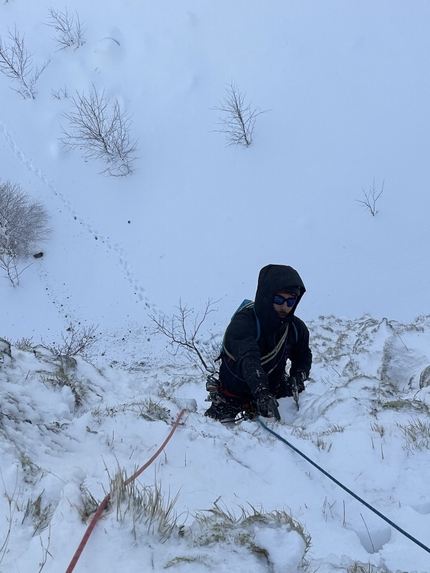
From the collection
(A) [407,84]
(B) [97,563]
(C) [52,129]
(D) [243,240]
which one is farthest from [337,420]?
(C) [52,129]

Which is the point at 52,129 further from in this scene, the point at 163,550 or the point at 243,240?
the point at 163,550

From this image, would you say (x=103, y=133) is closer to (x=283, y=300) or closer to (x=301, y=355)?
(x=301, y=355)

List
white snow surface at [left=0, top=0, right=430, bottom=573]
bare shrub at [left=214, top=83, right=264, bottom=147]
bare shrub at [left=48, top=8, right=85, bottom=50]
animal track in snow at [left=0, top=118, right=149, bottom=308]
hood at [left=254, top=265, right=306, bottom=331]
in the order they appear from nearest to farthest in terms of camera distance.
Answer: white snow surface at [left=0, top=0, right=430, bottom=573] < hood at [left=254, top=265, right=306, bottom=331] < animal track in snow at [left=0, top=118, right=149, bottom=308] < bare shrub at [left=214, top=83, right=264, bottom=147] < bare shrub at [left=48, top=8, right=85, bottom=50]

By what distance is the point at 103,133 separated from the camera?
18.4 meters

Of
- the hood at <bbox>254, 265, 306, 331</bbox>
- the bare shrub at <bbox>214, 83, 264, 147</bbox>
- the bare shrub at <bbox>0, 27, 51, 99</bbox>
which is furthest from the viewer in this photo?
the bare shrub at <bbox>0, 27, 51, 99</bbox>

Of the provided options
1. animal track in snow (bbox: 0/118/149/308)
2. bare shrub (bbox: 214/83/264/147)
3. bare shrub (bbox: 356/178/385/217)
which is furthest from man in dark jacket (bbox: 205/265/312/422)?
bare shrub (bbox: 214/83/264/147)

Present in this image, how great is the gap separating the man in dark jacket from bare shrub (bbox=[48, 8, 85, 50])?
934 inches

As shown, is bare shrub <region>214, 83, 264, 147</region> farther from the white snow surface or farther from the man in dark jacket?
the man in dark jacket

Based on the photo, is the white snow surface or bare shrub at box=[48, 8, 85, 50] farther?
bare shrub at box=[48, 8, 85, 50]

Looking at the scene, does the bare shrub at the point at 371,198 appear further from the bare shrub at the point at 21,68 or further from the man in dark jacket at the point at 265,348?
the bare shrub at the point at 21,68

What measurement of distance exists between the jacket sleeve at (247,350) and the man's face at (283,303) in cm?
29

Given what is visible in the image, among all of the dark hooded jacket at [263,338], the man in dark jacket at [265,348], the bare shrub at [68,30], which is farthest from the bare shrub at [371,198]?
the bare shrub at [68,30]

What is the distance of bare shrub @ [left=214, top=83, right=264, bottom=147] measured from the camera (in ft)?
57.7

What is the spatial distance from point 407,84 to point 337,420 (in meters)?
17.8
